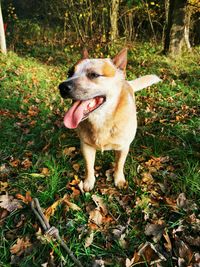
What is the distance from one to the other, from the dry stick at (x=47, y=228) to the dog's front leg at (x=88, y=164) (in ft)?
1.85

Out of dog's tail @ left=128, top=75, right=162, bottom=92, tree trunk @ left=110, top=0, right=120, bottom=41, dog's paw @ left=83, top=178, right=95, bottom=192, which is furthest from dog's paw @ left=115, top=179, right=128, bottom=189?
tree trunk @ left=110, top=0, right=120, bottom=41

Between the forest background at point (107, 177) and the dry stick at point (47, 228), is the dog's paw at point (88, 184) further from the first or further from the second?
the dry stick at point (47, 228)

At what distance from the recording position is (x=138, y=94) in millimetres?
5602

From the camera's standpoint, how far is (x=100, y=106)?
2779 millimetres

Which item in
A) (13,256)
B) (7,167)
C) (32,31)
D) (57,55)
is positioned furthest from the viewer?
(32,31)

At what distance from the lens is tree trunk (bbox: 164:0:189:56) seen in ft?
22.1

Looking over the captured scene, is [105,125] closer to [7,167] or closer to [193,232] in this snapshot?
[193,232]

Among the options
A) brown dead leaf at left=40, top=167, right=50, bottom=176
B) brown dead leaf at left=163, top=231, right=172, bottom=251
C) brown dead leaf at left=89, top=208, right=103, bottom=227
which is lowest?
brown dead leaf at left=89, top=208, right=103, bottom=227

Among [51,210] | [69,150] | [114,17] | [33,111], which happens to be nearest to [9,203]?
[51,210]

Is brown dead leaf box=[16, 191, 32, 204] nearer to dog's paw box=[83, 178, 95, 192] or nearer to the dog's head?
dog's paw box=[83, 178, 95, 192]

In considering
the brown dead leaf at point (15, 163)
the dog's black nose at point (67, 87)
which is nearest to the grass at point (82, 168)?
the brown dead leaf at point (15, 163)

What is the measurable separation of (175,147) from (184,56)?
418 centimetres

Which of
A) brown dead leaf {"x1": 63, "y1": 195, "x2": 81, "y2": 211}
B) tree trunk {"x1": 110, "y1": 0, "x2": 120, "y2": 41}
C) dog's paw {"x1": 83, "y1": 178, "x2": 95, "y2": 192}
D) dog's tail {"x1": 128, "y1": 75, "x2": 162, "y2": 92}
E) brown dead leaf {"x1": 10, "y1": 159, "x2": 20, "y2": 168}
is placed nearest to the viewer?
brown dead leaf {"x1": 63, "y1": 195, "x2": 81, "y2": 211}

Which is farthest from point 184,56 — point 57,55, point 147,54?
point 57,55
